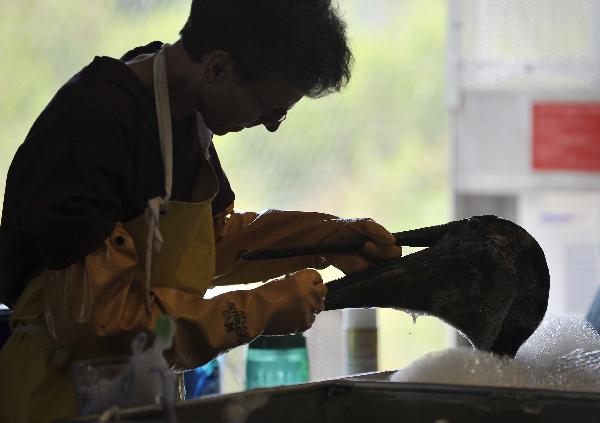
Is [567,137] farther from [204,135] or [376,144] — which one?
[204,135]

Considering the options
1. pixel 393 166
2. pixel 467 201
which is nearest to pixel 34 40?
pixel 393 166

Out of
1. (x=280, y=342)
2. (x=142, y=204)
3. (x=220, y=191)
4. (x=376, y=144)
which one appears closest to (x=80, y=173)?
(x=142, y=204)

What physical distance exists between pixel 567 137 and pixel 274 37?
2.37 m

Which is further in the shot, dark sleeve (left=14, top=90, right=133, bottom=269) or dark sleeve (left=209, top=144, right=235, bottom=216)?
dark sleeve (left=209, top=144, right=235, bottom=216)

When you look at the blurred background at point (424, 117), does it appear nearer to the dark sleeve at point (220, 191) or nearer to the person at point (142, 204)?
the dark sleeve at point (220, 191)

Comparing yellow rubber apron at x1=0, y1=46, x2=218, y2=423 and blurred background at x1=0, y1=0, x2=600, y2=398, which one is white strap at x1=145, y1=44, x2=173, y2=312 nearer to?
yellow rubber apron at x1=0, y1=46, x2=218, y2=423

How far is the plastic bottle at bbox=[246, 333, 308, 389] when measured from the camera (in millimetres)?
2350

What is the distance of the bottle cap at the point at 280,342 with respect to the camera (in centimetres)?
234

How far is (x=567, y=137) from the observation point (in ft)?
12.3

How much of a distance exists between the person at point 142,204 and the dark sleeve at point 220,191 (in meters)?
0.16

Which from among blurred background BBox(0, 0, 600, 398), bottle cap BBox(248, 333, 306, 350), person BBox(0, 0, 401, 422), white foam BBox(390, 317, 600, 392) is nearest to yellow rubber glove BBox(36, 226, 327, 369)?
person BBox(0, 0, 401, 422)

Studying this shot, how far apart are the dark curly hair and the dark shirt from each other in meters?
0.16

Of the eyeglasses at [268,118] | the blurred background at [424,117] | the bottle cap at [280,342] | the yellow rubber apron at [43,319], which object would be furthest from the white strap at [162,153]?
the blurred background at [424,117]

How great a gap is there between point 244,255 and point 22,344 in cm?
47
